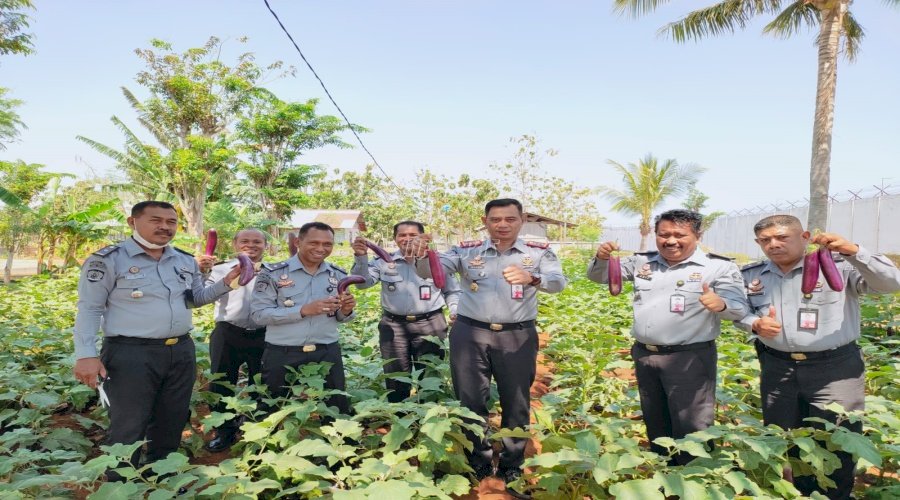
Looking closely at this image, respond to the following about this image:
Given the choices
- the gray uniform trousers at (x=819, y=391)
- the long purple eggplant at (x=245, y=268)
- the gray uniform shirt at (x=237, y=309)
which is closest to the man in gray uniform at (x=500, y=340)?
the long purple eggplant at (x=245, y=268)

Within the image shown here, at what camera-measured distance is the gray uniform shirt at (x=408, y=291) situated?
4410mm

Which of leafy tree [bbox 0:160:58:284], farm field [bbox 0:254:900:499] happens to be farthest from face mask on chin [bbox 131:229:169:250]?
leafy tree [bbox 0:160:58:284]

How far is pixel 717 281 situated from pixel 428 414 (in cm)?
177

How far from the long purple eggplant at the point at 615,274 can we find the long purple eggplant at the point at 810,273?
2.94 ft

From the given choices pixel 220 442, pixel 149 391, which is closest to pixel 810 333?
pixel 149 391

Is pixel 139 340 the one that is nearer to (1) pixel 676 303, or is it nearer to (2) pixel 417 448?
(2) pixel 417 448

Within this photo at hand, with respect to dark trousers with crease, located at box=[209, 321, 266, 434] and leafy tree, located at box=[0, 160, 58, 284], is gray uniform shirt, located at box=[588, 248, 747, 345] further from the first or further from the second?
leafy tree, located at box=[0, 160, 58, 284]

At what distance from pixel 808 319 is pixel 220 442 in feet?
12.8

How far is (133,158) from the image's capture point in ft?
69.9

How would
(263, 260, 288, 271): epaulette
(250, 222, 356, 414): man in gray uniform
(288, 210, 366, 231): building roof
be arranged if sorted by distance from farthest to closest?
(288, 210, 366, 231): building roof → (263, 260, 288, 271): epaulette → (250, 222, 356, 414): man in gray uniform

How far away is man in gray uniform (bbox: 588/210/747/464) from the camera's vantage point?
2.91 meters

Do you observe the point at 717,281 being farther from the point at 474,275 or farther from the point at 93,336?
the point at 93,336

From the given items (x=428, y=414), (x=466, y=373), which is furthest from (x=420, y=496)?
(x=466, y=373)

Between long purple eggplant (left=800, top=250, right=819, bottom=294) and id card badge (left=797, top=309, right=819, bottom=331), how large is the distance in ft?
0.49
